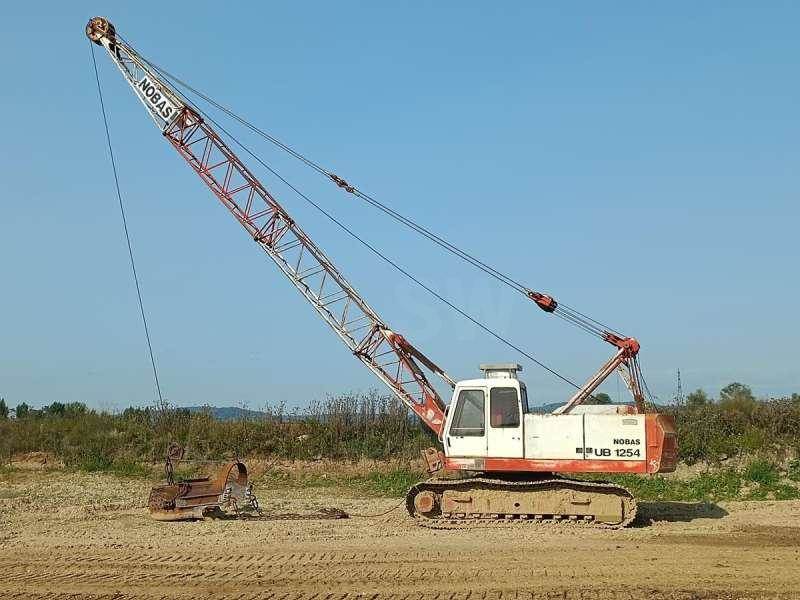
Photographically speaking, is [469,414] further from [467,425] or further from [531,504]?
[531,504]

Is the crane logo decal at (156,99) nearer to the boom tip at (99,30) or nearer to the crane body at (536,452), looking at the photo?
the boom tip at (99,30)

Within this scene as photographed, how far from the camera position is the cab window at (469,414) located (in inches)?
692

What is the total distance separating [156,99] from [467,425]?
1187cm

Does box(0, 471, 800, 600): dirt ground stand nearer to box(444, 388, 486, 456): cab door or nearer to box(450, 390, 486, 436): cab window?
box(444, 388, 486, 456): cab door

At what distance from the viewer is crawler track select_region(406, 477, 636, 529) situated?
55.3ft

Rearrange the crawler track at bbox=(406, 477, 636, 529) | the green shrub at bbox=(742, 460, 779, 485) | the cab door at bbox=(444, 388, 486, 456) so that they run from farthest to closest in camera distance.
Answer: the green shrub at bbox=(742, 460, 779, 485) < the cab door at bbox=(444, 388, 486, 456) < the crawler track at bbox=(406, 477, 636, 529)

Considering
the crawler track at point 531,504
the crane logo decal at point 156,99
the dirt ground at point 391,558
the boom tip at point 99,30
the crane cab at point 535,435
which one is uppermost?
the boom tip at point 99,30

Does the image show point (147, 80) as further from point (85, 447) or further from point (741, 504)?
point (741, 504)

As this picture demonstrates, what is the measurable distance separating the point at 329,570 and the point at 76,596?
3232 mm

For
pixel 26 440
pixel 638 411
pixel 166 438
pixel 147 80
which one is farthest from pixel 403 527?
pixel 26 440

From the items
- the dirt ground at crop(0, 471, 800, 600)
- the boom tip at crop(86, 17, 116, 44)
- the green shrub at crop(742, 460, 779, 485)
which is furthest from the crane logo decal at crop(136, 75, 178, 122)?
the green shrub at crop(742, 460, 779, 485)

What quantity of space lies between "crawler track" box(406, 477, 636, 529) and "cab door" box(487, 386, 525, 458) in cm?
60

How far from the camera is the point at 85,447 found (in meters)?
30.2

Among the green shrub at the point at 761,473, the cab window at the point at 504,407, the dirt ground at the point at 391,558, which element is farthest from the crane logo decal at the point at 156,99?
the green shrub at the point at 761,473
